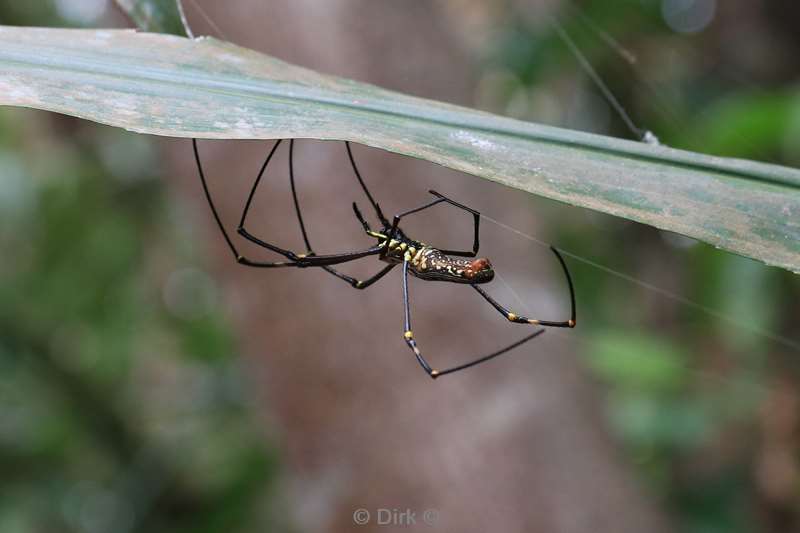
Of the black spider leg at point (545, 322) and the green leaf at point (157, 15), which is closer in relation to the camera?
the green leaf at point (157, 15)

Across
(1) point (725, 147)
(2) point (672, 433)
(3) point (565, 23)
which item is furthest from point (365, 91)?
(3) point (565, 23)

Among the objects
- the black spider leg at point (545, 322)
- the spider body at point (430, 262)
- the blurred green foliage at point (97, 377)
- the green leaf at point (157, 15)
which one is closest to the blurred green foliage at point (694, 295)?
the black spider leg at point (545, 322)

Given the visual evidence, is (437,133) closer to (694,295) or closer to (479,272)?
(479,272)

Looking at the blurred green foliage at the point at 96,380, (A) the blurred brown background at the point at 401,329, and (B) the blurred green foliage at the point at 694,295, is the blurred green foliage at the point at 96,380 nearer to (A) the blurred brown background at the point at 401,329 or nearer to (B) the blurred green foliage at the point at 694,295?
(A) the blurred brown background at the point at 401,329

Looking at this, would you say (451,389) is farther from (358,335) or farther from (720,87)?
(720,87)

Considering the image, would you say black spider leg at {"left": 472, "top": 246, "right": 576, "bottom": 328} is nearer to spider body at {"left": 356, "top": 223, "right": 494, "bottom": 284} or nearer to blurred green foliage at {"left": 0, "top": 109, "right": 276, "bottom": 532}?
spider body at {"left": 356, "top": 223, "right": 494, "bottom": 284}

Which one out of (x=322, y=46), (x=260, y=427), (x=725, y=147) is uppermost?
(x=322, y=46)

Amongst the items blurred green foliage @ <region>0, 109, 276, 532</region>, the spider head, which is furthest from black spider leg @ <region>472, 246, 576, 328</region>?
blurred green foliage @ <region>0, 109, 276, 532</region>
